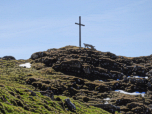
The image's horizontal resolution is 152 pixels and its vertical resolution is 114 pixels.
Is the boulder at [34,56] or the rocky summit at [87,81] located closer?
the rocky summit at [87,81]

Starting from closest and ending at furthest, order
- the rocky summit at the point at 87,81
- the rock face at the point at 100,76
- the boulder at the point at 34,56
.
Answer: the rocky summit at the point at 87,81, the rock face at the point at 100,76, the boulder at the point at 34,56

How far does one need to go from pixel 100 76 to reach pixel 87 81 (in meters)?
12.5

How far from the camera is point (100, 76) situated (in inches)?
3752

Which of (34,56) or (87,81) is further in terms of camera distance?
(34,56)

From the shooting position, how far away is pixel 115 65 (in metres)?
108

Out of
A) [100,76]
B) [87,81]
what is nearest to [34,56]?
[100,76]

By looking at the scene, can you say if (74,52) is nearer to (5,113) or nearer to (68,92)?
(68,92)

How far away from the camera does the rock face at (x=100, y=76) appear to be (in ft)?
223

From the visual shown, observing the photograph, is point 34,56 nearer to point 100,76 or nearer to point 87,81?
point 100,76

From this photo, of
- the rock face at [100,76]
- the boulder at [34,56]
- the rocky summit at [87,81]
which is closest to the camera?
the rocky summit at [87,81]

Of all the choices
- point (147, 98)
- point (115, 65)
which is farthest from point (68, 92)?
point (115, 65)

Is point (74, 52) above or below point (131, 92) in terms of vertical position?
above

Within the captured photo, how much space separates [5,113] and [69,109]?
1812 cm

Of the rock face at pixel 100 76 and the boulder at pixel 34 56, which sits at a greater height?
the boulder at pixel 34 56
